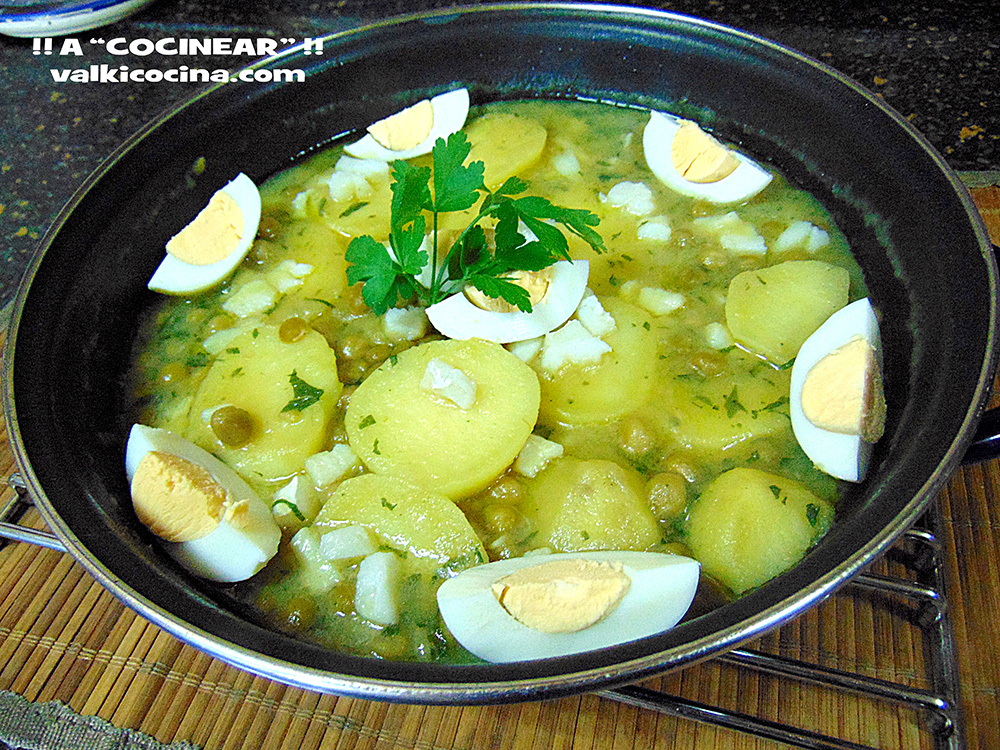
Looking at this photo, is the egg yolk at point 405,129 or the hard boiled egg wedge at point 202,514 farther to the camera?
the egg yolk at point 405,129

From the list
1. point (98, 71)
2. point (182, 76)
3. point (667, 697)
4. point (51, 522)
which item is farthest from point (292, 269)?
point (98, 71)

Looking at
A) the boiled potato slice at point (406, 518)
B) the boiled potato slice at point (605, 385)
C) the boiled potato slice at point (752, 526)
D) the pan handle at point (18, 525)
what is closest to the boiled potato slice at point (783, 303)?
the boiled potato slice at point (605, 385)

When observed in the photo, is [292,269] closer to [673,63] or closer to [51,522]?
[51,522]

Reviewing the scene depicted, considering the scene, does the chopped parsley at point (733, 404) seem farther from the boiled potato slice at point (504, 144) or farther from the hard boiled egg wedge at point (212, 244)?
the hard boiled egg wedge at point (212, 244)

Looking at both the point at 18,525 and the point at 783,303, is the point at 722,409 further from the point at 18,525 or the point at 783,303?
the point at 18,525

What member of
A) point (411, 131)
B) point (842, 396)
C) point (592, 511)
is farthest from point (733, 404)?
point (411, 131)

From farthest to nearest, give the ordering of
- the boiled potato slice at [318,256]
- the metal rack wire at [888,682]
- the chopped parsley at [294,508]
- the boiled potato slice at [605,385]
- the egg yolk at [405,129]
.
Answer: the egg yolk at [405,129] < the boiled potato slice at [318,256] < the boiled potato slice at [605,385] < the chopped parsley at [294,508] < the metal rack wire at [888,682]

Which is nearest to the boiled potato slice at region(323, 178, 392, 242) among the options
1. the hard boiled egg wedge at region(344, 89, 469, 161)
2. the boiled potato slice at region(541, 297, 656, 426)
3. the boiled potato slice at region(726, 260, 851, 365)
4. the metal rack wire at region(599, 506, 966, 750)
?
the hard boiled egg wedge at region(344, 89, 469, 161)
